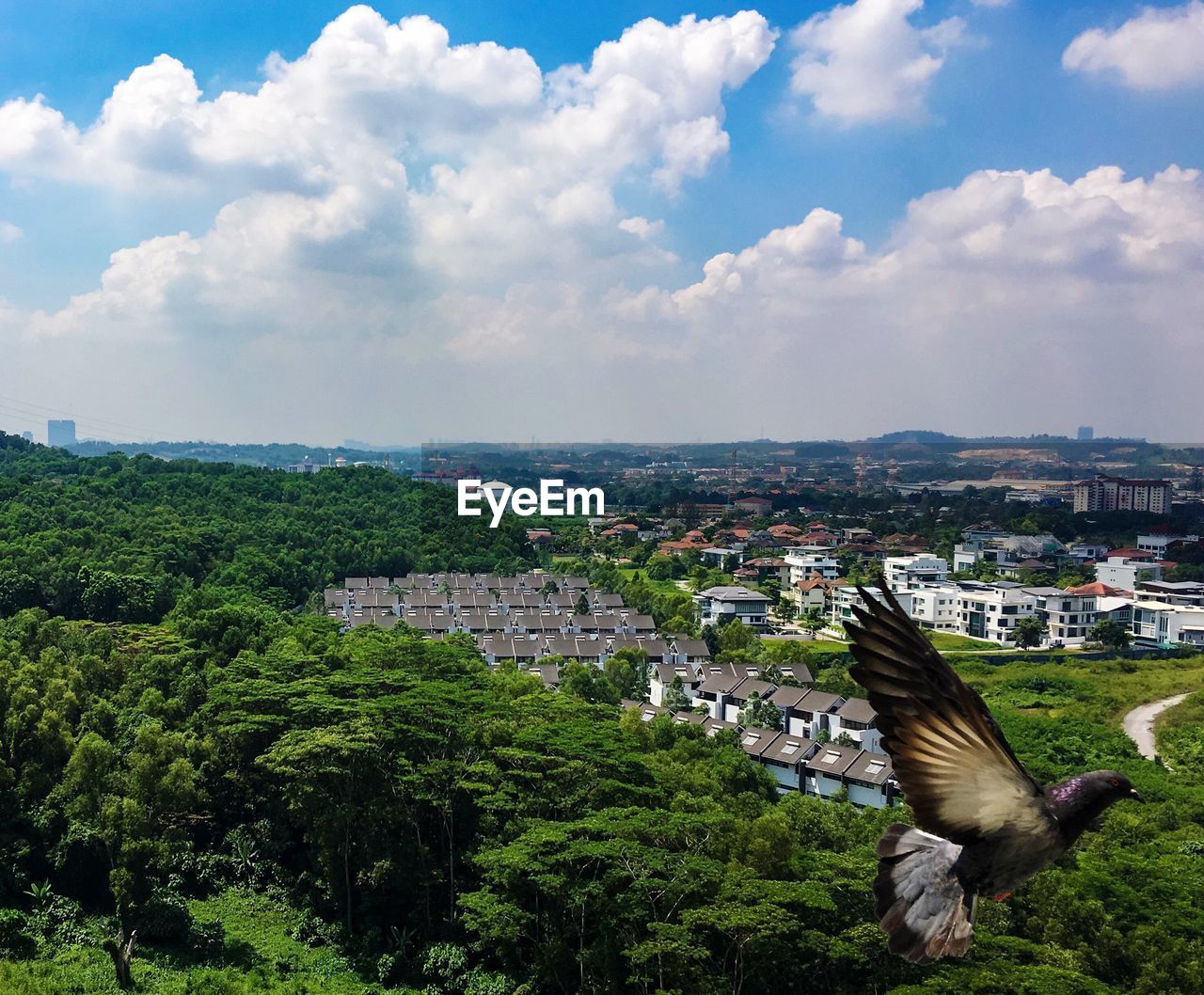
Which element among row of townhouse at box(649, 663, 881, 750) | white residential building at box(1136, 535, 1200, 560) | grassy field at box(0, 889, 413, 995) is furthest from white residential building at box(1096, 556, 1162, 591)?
grassy field at box(0, 889, 413, 995)

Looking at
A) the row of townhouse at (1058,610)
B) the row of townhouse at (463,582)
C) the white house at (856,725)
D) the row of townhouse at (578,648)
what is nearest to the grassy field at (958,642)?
the row of townhouse at (1058,610)

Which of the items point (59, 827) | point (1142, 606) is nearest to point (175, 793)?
point (59, 827)

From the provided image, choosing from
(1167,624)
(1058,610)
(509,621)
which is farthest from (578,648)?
(1167,624)

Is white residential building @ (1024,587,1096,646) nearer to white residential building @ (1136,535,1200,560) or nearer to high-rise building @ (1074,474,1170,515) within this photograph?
white residential building @ (1136,535,1200,560)

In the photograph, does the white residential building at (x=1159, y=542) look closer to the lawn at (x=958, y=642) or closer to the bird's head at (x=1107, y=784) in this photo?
the lawn at (x=958, y=642)

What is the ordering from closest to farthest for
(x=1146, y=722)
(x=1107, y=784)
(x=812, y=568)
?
(x=1107, y=784), (x=1146, y=722), (x=812, y=568)

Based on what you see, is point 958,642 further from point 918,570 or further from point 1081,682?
point 918,570

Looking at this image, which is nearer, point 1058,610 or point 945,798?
point 945,798
